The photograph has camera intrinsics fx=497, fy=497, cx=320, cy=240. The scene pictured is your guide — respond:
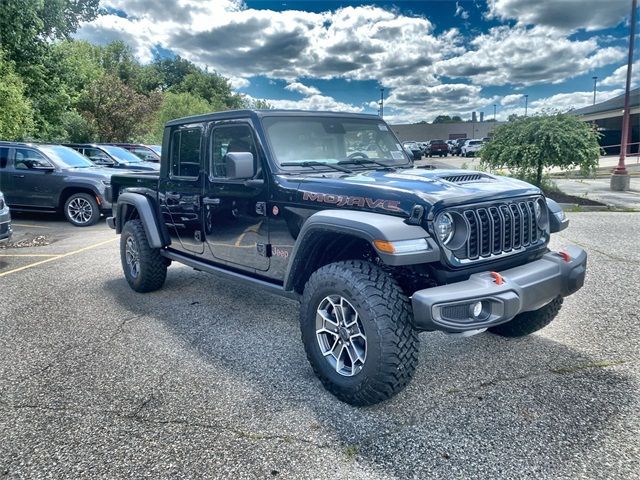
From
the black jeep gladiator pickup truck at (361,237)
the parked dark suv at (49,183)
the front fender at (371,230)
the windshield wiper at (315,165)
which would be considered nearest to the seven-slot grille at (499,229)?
the black jeep gladiator pickup truck at (361,237)

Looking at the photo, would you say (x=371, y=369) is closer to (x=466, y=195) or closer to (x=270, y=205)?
(x=466, y=195)

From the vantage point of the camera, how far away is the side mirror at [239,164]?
359cm

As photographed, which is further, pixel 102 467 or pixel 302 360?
pixel 302 360

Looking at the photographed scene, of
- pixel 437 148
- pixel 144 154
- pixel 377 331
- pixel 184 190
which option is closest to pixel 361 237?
pixel 377 331

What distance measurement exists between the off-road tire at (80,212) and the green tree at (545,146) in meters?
9.55

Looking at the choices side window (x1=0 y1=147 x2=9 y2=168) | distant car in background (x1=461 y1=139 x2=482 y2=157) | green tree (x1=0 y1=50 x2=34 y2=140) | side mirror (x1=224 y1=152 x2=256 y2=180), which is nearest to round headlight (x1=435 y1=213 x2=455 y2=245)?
side mirror (x1=224 y1=152 x2=256 y2=180)

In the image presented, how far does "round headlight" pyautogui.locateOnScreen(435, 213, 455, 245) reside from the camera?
9.61 ft

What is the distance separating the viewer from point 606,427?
2.81m

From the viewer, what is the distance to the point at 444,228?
2.98m

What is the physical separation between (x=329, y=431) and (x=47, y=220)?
35.3 ft

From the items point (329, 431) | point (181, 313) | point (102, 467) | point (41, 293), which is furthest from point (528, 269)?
point (41, 293)

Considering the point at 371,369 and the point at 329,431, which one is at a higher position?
the point at 371,369

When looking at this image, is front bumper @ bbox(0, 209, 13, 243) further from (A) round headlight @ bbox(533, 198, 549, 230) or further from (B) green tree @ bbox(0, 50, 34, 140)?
(A) round headlight @ bbox(533, 198, 549, 230)

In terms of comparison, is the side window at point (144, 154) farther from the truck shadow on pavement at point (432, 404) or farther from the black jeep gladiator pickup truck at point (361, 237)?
the truck shadow on pavement at point (432, 404)
